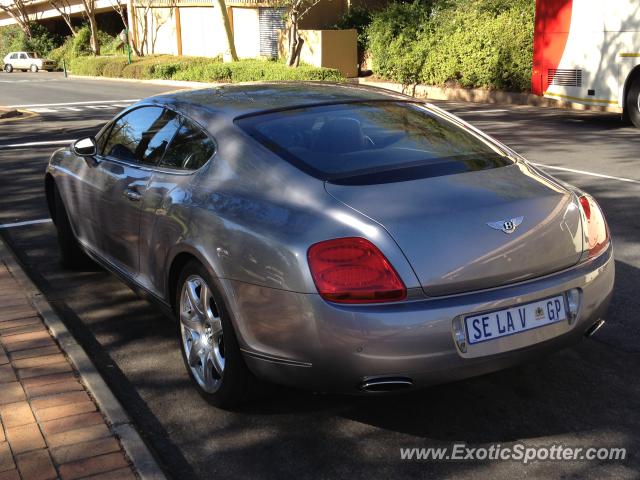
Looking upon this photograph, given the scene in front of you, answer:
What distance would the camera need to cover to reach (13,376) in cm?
439

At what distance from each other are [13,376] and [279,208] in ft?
5.80

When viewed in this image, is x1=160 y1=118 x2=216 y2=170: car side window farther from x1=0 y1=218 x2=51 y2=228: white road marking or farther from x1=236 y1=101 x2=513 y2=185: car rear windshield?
x1=0 y1=218 x2=51 y2=228: white road marking

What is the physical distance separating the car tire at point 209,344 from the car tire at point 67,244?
7.14 feet

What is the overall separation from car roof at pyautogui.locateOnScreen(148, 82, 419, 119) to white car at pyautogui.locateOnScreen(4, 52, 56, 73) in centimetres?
5698

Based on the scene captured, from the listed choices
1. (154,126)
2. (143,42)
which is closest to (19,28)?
(143,42)

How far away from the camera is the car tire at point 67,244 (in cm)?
631

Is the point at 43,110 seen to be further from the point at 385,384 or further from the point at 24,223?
the point at 385,384

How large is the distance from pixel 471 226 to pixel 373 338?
25.2 inches

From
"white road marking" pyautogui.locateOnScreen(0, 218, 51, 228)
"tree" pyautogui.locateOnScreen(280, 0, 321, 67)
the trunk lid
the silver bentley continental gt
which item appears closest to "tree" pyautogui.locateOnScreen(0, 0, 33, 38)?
"tree" pyautogui.locateOnScreen(280, 0, 321, 67)

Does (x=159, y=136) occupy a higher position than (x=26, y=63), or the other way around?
(x=159, y=136)

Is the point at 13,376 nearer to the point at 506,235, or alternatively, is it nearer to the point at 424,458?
the point at 424,458

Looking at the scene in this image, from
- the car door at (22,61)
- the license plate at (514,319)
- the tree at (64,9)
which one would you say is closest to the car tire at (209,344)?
the license plate at (514,319)

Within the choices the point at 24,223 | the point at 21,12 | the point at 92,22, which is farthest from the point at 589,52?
the point at 21,12

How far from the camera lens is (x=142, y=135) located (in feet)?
17.0
